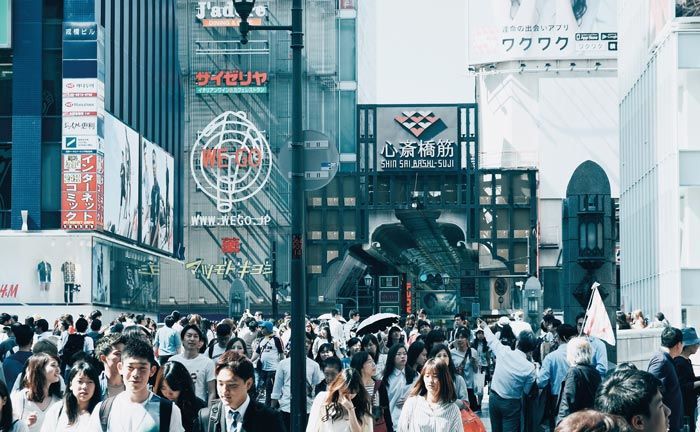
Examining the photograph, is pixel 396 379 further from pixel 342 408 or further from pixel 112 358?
pixel 112 358

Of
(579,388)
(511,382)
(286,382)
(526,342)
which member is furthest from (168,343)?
(579,388)

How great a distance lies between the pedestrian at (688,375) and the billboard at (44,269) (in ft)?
137

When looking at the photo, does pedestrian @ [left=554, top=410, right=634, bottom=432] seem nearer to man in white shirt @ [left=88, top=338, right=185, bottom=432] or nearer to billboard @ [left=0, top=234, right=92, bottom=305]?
man in white shirt @ [left=88, top=338, right=185, bottom=432]

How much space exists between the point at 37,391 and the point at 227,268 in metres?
76.7

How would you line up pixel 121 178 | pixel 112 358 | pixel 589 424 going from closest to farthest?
1. pixel 589 424
2. pixel 112 358
3. pixel 121 178

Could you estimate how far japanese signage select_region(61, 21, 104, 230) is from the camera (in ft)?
176

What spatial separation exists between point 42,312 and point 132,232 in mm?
8938

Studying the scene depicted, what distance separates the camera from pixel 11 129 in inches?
2130

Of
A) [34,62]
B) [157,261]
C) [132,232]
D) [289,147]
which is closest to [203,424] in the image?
[289,147]

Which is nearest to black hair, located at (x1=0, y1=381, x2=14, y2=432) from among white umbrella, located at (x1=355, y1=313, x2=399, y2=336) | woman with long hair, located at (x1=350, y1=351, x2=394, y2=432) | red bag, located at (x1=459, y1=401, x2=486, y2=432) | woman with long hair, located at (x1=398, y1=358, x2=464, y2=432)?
woman with long hair, located at (x1=398, y1=358, x2=464, y2=432)

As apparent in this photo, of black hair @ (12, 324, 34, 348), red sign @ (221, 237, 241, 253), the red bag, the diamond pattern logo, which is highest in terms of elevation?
the diamond pattern logo

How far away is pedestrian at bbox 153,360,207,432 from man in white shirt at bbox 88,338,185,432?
6.29 ft

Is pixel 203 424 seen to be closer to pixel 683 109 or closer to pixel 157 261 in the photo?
pixel 683 109

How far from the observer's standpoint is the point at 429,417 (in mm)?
11227
